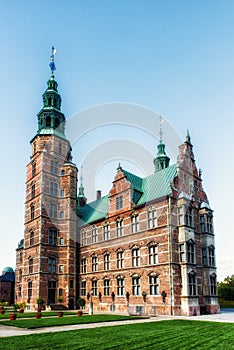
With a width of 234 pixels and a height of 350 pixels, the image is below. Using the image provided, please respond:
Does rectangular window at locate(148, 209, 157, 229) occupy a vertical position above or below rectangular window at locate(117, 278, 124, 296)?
above

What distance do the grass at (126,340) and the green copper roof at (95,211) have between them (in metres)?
26.0

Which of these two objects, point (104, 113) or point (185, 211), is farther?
point (104, 113)

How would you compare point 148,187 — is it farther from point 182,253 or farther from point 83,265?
point 83,265

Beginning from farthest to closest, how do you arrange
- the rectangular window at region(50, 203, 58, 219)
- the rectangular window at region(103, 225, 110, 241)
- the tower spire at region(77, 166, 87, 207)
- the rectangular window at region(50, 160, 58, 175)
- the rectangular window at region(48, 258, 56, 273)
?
the tower spire at region(77, 166, 87, 207) < the rectangular window at region(50, 160, 58, 175) < the rectangular window at region(50, 203, 58, 219) < the rectangular window at region(48, 258, 56, 273) < the rectangular window at region(103, 225, 110, 241)

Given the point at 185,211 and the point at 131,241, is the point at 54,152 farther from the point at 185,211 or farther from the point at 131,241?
the point at 185,211

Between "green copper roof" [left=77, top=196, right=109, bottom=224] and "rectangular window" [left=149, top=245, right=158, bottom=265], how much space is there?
1008 centimetres

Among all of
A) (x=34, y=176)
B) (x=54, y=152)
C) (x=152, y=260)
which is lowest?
(x=152, y=260)

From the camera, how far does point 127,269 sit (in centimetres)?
3638

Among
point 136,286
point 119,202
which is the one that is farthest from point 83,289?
point 119,202

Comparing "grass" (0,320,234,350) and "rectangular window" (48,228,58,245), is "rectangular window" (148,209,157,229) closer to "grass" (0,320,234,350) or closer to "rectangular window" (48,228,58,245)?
"rectangular window" (48,228,58,245)

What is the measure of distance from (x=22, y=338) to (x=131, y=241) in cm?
2231

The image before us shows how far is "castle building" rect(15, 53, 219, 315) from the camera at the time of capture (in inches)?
1284

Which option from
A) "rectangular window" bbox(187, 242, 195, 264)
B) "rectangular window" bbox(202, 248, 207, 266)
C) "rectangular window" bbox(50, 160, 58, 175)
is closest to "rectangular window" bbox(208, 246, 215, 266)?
"rectangular window" bbox(202, 248, 207, 266)

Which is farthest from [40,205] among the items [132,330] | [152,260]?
[132,330]
